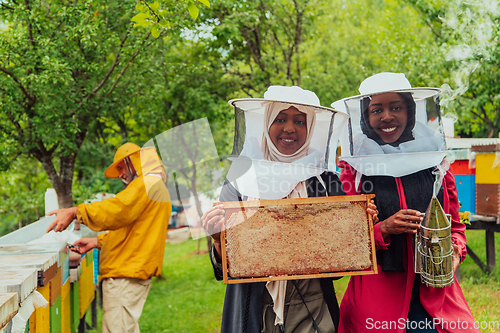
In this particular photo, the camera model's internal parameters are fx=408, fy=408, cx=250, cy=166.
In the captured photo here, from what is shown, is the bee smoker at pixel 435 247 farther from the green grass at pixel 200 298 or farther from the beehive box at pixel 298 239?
the green grass at pixel 200 298

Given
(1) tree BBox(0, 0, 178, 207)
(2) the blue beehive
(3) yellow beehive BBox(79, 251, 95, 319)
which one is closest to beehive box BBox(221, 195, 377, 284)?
(3) yellow beehive BBox(79, 251, 95, 319)

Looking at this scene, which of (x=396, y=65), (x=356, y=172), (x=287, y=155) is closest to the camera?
(x=287, y=155)

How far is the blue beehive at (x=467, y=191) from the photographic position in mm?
5523

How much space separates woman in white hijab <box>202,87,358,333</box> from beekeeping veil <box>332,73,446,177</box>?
0.22 meters

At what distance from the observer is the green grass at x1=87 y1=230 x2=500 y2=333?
532 centimetres

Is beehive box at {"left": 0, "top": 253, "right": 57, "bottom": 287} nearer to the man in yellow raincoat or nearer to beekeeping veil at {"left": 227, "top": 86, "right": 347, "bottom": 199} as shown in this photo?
the man in yellow raincoat

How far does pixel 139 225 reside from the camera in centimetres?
385

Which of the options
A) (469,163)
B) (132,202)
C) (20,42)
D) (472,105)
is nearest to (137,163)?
(132,202)

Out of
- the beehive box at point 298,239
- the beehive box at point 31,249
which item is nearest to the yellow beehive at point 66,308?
the beehive box at point 31,249

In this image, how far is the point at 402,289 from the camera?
2.36 m

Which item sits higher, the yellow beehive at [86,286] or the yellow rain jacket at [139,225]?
the yellow rain jacket at [139,225]

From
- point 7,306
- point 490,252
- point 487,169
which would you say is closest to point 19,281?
point 7,306

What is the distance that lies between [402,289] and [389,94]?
1.15 m

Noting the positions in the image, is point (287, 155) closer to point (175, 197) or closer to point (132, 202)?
point (175, 197)
